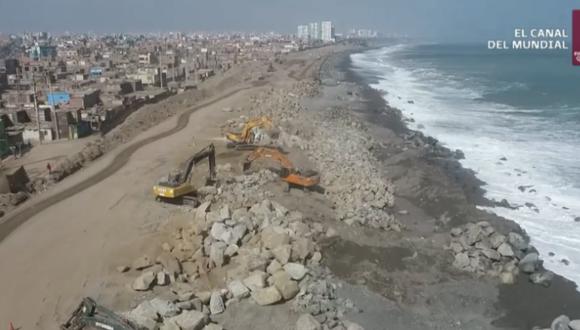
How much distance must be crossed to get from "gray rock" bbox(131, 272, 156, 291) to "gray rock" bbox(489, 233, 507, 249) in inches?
476

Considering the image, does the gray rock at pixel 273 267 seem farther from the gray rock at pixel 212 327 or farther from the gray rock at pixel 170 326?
the gray rock at pixel 170 326

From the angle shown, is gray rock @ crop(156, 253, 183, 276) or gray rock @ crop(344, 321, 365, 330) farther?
gray rock @ crop(156, 253, 183, 276)

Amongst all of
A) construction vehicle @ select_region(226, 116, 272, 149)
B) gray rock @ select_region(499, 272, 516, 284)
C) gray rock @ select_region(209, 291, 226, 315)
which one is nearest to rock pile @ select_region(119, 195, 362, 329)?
gray rock @ select_region(209, 291, 226, 315)

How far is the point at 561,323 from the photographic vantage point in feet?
48.8

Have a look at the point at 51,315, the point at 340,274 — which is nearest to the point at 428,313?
the point at 340,274

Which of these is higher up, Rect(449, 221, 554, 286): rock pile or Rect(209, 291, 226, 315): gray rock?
Rect(209, 291, 226, 315): gray rock

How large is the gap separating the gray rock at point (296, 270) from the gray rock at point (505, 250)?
7511 mm

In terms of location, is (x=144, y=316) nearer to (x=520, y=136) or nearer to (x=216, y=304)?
(x=216, y=304)

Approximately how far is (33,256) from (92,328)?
6954 millimetres

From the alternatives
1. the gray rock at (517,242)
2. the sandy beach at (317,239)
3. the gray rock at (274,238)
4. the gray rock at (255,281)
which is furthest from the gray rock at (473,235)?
the gray rock at (255,281)

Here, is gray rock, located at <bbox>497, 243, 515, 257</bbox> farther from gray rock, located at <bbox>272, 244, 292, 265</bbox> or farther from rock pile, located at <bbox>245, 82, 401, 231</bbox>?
gray rock, located at <bbox>272, 244, 292, 265</bbox>

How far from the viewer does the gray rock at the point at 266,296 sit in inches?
603

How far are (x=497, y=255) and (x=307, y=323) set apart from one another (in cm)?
858

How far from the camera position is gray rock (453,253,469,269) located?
18.6 meters
